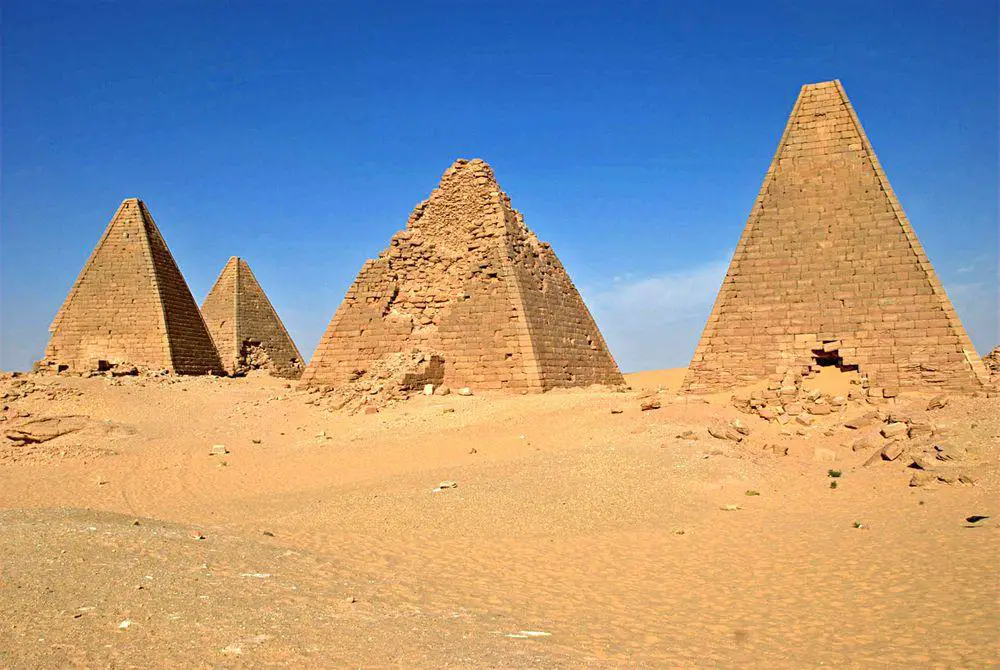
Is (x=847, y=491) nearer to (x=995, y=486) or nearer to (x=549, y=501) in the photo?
(x=995, y=486)

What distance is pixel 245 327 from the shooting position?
2931 cm

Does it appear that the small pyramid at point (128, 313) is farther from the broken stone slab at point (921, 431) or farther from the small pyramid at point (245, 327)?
the broken stone slab at point (921, 431)

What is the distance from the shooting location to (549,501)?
353 inches

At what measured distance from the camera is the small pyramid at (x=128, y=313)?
22.1m

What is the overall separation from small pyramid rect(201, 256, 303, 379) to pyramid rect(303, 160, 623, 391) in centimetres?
1135

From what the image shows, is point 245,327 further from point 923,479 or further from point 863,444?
point 923,479

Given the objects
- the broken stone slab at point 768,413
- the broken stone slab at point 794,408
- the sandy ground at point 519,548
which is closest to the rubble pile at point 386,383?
the sandy ground at point 519,548

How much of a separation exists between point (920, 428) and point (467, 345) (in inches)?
372

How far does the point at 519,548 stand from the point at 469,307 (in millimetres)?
10423

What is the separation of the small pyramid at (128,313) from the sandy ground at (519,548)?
818 centimetres

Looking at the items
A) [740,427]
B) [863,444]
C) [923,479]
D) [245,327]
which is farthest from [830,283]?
[245,327]

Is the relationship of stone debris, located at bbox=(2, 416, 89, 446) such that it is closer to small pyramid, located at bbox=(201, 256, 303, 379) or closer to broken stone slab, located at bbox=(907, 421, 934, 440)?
small pyramid, located at bbox=(201, 256, 303, 379)

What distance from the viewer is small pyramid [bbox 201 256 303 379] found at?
28.7 m

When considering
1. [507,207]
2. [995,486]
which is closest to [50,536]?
[995,486]
